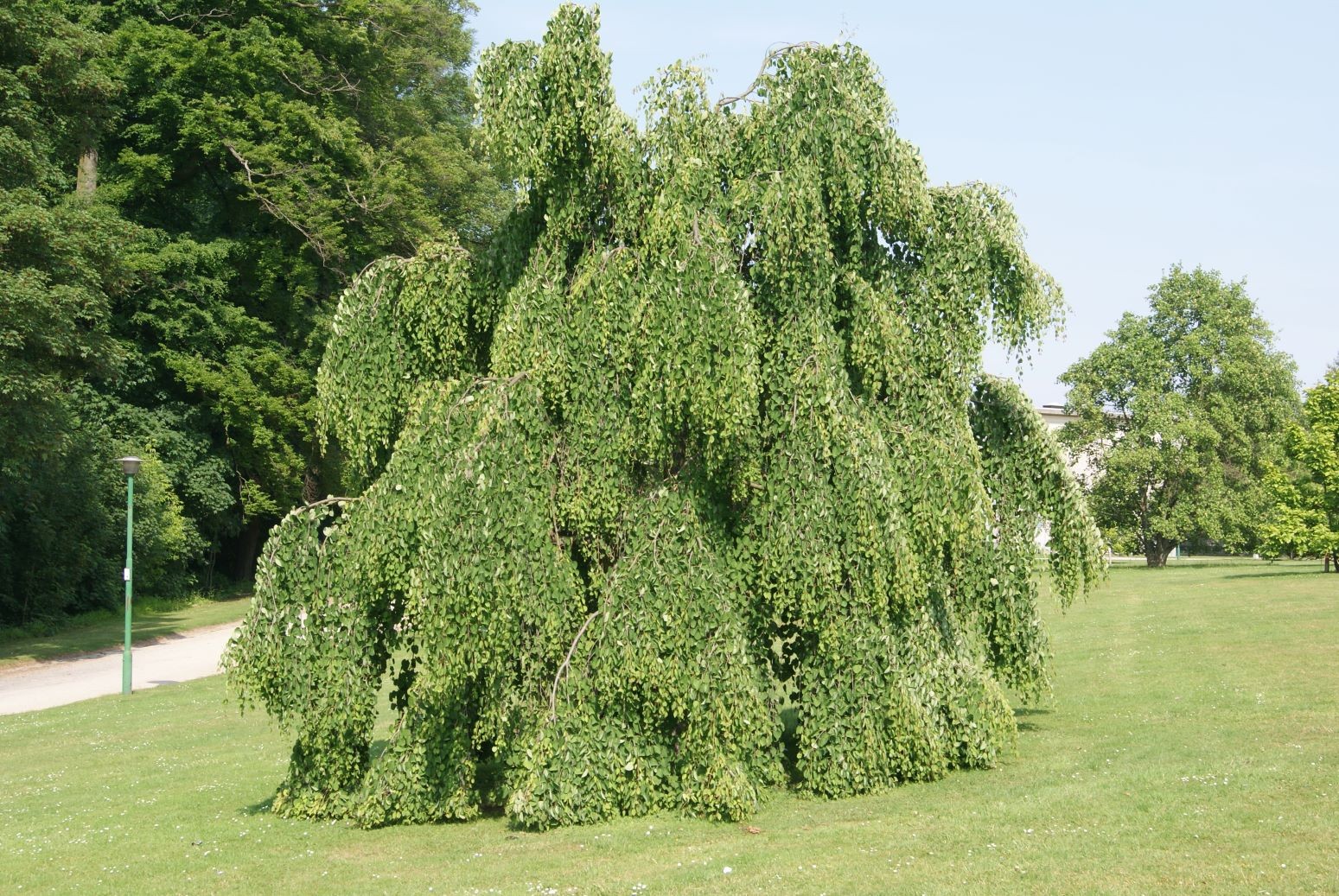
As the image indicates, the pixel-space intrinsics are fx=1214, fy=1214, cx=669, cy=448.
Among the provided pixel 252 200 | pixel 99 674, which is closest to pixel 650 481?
pixel 99 674

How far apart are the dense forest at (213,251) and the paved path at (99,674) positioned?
505cm

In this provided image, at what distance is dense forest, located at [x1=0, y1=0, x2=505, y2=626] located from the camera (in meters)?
33.0

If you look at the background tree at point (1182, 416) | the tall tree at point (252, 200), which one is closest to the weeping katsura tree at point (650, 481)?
the tall tree at point (252, 200)

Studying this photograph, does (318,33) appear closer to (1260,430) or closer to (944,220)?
(944,220)

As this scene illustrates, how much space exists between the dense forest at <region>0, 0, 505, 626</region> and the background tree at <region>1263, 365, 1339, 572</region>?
89.3ft

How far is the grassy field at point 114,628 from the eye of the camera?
28812 mm

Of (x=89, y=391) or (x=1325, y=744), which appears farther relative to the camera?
(x=89, y=391)

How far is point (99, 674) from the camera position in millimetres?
25516

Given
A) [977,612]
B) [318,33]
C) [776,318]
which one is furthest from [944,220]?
[318,33]

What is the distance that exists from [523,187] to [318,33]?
30652 mm

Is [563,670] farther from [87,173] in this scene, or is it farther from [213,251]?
[87,173]

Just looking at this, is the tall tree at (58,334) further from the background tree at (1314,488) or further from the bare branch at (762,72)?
the background tree at (1314,488)

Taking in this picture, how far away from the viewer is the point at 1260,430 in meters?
53.7

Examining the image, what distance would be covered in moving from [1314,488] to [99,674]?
116 ft
